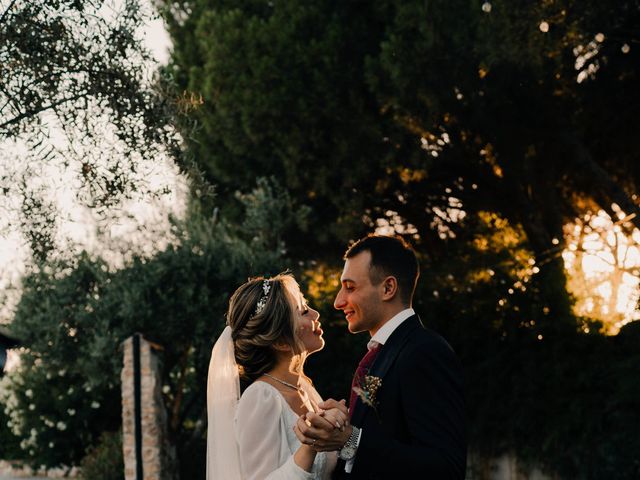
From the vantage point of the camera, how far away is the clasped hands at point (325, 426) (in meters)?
3.02

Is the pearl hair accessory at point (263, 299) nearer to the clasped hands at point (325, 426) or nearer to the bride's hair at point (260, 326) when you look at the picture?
the bride's hair at point (260, 326)

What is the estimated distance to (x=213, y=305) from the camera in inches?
621

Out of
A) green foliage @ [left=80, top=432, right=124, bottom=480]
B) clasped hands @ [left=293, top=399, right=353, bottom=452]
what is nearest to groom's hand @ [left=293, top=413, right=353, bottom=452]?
clasped hands @ [left=293, top=399, right=353, bottom=452]

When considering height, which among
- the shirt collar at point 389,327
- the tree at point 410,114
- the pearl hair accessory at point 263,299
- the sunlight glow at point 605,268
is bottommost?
the shirt collar at point 389,327

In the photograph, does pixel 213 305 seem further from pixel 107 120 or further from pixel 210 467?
pixel 210 467

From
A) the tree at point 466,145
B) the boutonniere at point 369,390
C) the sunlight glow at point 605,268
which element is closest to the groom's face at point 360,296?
the boutonniere at point 369,390

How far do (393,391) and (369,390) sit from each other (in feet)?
0.31

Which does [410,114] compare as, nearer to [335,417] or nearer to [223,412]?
[223,412]

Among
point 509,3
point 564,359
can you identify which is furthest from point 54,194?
point 564,359

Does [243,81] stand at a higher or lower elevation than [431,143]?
higher

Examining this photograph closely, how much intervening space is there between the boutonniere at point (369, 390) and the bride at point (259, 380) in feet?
1.77

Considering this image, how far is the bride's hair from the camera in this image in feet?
13.4

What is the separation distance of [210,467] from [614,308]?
11.8 meters

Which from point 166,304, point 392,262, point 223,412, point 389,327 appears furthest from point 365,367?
point 166,304
